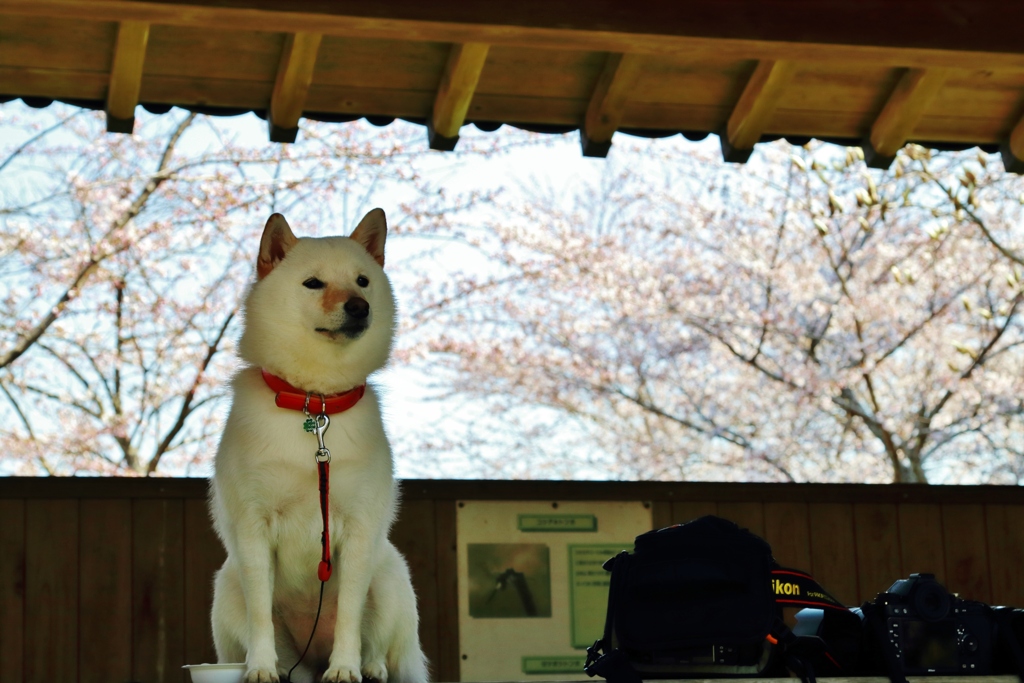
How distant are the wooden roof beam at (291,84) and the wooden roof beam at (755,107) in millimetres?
1488

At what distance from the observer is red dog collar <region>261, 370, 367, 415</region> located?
2465mm

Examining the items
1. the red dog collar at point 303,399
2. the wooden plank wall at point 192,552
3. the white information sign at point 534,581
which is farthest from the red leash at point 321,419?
the white information sign at point 534,581

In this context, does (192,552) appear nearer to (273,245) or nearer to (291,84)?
(291,84)

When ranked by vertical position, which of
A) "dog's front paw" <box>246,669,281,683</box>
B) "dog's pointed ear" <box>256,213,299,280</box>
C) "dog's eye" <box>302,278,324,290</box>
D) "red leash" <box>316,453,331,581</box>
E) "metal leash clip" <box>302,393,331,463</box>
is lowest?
"dog's front paw" <box>246,669,281,683</box>

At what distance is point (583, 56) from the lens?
3.81 metres

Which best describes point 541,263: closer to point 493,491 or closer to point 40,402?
point 40,402

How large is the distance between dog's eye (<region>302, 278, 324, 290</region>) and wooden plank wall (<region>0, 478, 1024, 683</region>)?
1964 mm

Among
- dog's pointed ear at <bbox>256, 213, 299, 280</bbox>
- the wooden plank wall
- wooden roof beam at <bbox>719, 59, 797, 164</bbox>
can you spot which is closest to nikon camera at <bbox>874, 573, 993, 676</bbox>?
dog's pointed ear at <bbox>256, 213, 299, 280</bbox>

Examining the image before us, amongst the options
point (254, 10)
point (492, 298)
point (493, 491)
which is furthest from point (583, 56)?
point (492, 298)

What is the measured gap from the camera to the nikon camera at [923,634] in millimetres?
2404

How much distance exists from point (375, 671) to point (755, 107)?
243cm

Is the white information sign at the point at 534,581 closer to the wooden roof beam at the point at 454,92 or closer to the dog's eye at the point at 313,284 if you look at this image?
the wooden roof beam at the point at 454,92

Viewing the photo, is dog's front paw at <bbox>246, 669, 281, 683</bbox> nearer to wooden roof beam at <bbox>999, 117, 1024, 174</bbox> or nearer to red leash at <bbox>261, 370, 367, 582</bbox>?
red leash at <bbox>261, 370, 367, 582</bbox>

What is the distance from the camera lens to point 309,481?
2.39 metres
